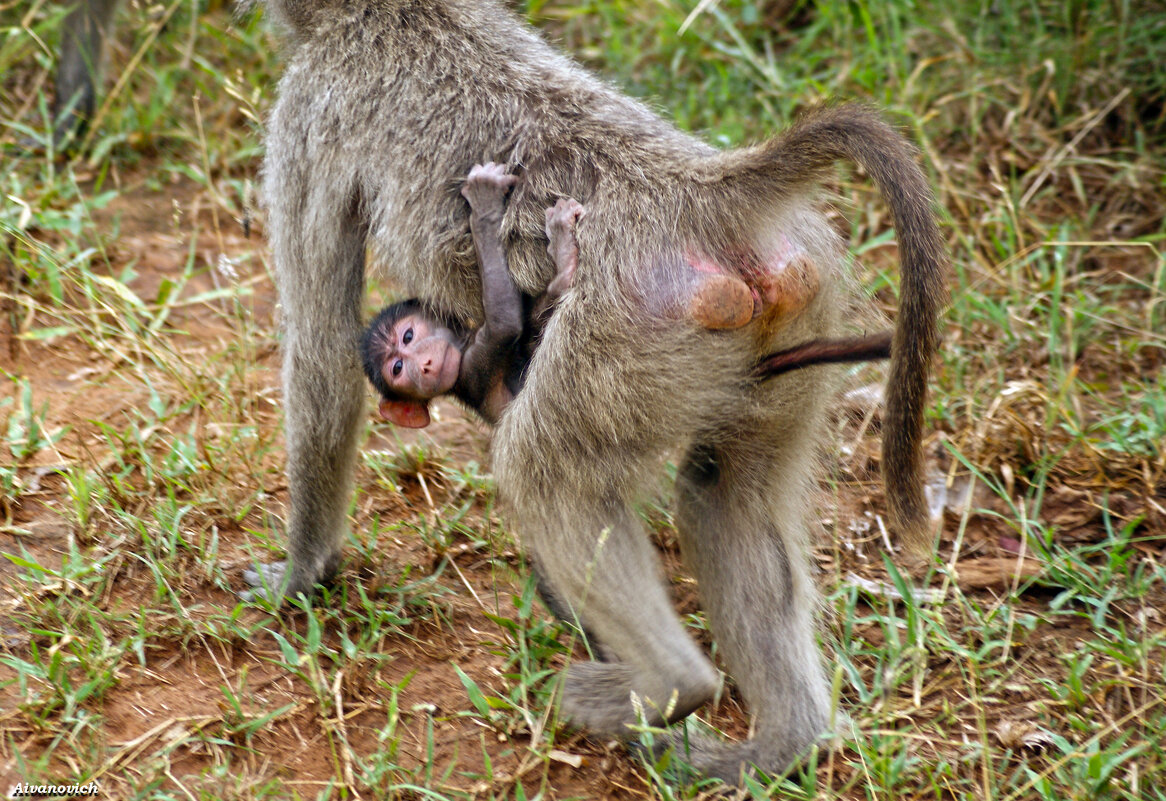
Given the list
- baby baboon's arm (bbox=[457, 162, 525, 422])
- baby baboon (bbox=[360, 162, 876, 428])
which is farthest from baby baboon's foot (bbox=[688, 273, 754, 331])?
baby baboon's arm (bbox=[457, 162, 525, 422])

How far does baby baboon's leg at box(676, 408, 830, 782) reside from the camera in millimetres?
3027

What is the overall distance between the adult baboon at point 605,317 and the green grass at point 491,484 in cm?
29

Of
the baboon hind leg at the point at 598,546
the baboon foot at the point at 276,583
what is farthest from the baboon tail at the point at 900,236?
the baboon foot at the point at 276,583

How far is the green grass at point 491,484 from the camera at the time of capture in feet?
9.86

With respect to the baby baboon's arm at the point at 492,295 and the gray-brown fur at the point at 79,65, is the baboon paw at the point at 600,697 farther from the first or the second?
the gray-brown fur at the point at 79,65

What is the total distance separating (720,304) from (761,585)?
2.75ft

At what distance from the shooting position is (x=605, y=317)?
2691mm

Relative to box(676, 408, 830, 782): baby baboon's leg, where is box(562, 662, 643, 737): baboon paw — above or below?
below

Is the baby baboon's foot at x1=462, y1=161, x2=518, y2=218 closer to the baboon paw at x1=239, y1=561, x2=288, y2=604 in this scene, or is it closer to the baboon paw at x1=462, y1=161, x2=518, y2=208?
the baboon paw at x1=462, y1=161, x2=518, y2=208

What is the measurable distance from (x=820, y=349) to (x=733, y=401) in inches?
9.1

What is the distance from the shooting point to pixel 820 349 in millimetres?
2768

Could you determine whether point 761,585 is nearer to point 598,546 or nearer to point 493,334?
point 598,546

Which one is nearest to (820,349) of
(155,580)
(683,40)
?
(155,580)

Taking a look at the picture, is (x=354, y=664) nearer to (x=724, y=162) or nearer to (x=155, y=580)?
(x=155, y=580)
